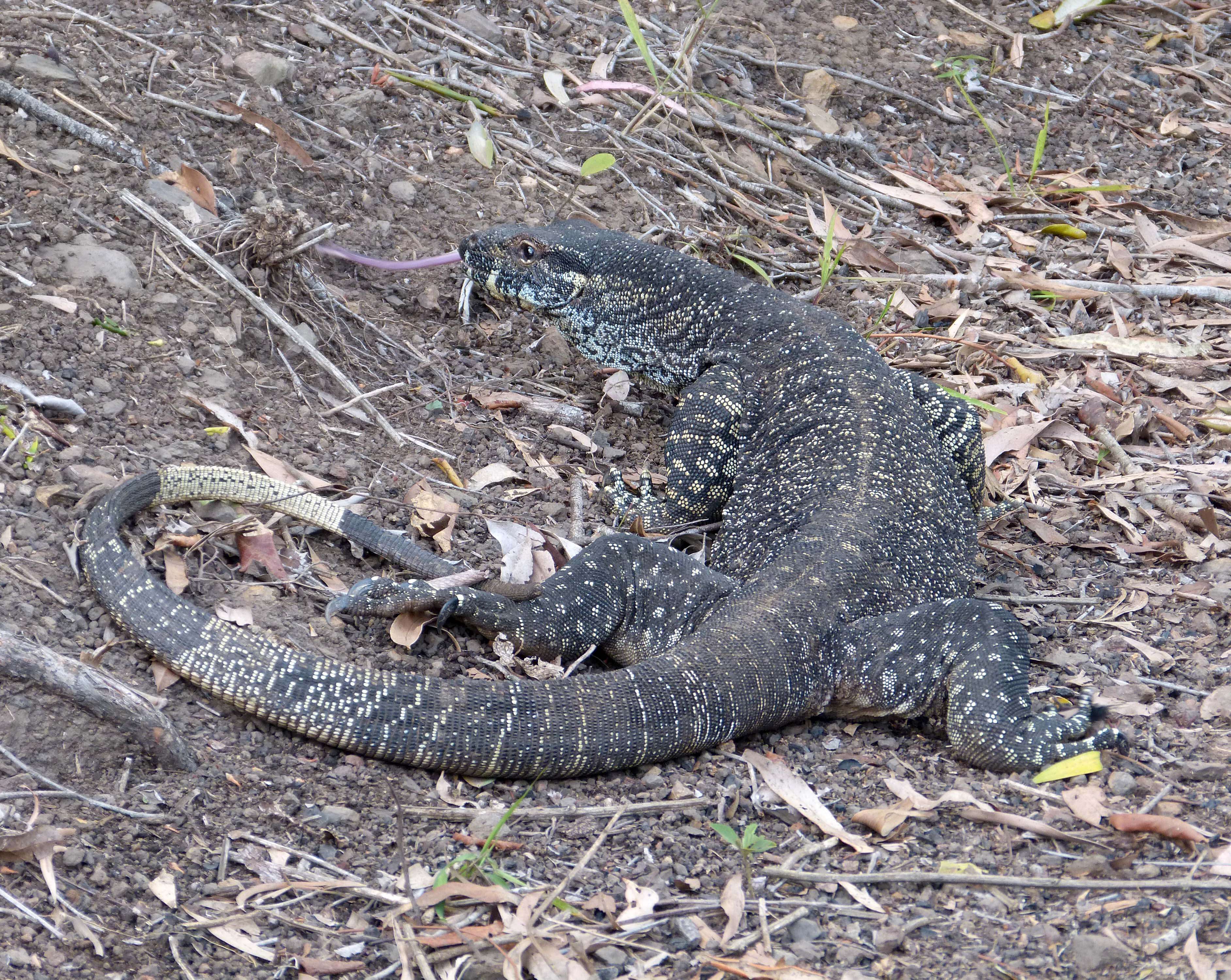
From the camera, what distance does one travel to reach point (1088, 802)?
399 centimetres

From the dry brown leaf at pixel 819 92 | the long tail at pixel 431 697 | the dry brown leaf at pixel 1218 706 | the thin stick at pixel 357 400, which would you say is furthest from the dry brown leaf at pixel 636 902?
the dry brown leaf at pixel 819 92

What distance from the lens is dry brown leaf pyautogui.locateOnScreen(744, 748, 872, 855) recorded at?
3912 millimetres

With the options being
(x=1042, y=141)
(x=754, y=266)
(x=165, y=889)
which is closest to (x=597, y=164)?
(x=754, y=266)

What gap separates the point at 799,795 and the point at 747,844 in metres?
0.60

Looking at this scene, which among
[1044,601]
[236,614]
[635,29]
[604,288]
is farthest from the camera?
[604,288]

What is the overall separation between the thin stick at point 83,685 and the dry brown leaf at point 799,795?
7.08ft

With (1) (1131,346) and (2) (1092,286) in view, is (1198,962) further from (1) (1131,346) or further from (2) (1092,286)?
(2) (1092,286)

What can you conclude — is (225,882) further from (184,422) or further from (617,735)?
(184,422)

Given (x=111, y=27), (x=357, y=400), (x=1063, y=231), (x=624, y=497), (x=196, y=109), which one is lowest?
(x=624, y=497)

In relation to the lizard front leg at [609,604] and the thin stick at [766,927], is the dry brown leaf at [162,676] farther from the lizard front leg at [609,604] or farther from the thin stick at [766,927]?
the thin stick at [766,927]

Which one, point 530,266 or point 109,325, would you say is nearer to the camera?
point 109,325

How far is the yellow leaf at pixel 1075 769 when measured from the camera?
4.29 meters

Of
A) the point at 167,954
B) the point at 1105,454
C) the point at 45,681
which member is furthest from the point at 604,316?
the point at 167,954

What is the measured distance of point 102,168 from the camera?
18.7ft
